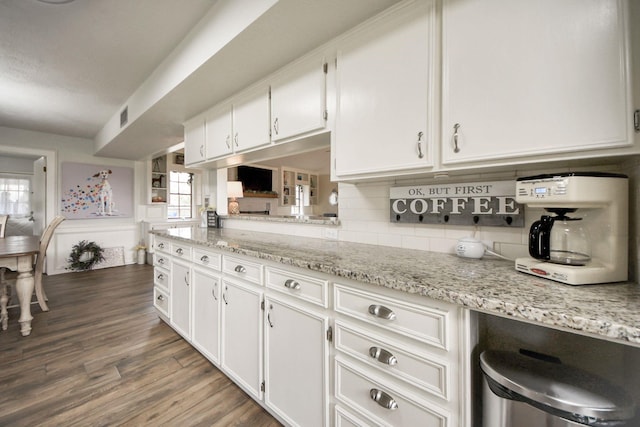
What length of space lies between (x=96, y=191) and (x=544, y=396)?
6.48 metres

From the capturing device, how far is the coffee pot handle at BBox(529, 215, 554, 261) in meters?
0.94

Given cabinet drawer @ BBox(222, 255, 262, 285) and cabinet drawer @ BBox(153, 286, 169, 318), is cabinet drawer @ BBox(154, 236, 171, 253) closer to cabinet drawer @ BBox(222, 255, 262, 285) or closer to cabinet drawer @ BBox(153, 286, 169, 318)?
cabinet drawer @ BBox(153, 286, 169, 318)

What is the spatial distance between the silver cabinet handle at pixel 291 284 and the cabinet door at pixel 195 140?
1840 mm

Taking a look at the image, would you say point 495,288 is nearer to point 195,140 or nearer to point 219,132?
point 219,132

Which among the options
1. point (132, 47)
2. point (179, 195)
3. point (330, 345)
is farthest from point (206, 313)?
point (179, 195)

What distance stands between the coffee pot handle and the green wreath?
6.22 metres

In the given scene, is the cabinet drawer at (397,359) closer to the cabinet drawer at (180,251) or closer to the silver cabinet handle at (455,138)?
the silver cabinet handle at (455,138)

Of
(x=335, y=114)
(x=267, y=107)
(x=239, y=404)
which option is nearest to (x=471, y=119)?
(x=335, y=114)

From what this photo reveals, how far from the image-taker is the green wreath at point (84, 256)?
15.2 ft

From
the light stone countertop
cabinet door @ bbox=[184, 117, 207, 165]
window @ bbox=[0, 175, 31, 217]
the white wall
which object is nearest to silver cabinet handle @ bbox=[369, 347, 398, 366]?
the light stone countertop

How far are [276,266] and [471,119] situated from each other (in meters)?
1.10

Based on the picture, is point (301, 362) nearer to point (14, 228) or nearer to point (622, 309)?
point (622, 309)

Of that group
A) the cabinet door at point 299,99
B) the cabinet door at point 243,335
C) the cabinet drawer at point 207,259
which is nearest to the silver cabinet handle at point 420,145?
the cabinet door at point 299,99

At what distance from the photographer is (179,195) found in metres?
6.02
